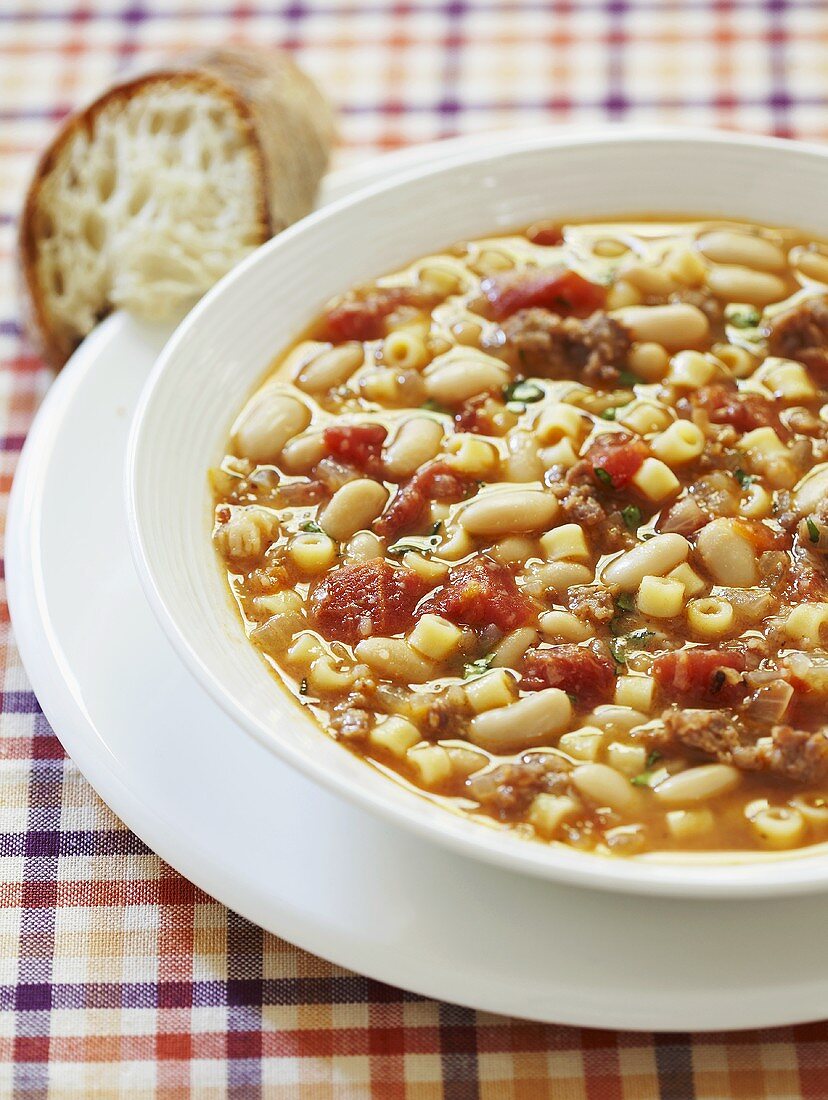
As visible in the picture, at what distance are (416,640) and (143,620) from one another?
34.0 inches

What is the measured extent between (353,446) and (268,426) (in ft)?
0.89

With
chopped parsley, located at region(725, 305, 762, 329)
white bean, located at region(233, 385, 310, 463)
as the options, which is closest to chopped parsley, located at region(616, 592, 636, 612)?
white bean, located at region(233, 385, 310, 463)

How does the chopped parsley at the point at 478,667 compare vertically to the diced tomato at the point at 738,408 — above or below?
below

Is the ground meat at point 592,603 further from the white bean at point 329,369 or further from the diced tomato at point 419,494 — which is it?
the white bean at point 329,369

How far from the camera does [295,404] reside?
14.1 ft

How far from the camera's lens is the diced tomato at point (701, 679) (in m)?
3.52

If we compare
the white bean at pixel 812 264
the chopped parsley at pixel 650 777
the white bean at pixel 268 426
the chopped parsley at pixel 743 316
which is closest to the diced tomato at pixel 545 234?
the chopped parsley at pixel 743 316

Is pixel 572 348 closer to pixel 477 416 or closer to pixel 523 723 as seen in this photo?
pixel 477 416

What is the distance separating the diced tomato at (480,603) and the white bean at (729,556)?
1.69 feet

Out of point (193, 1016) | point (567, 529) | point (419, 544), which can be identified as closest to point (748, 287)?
point (567, 529)

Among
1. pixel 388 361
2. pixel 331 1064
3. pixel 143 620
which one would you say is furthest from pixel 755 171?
pixel 331 1064

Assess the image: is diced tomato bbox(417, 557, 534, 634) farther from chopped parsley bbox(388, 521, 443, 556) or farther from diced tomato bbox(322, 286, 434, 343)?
diced tomato bbox(322, 286, 434, 343)

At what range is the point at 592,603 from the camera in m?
3.75

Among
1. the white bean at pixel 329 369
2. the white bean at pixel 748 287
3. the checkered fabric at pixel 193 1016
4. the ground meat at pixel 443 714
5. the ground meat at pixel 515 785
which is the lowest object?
the checkered fabric at pixel 193 1016
